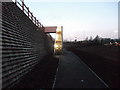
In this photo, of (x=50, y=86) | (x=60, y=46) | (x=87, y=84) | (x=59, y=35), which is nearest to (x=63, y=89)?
(x=50, y=86)

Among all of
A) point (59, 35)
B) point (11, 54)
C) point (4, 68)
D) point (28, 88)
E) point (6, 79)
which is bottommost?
point (28, 88)

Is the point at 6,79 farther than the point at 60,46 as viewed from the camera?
No

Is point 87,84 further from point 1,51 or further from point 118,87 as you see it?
point 1,51

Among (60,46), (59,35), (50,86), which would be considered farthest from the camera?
(59,35)

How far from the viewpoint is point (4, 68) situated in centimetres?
632

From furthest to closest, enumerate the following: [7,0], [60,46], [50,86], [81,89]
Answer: [60,46], [7,0], [50,86], [81,89]

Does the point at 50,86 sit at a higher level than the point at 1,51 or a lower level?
lower

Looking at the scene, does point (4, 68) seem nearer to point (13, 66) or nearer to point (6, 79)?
point (6, 79)

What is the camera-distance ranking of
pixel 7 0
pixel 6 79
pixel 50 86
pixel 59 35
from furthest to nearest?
pixel 59 35 < pixel 7 0 < pixel 50 86 < pixel 6 79

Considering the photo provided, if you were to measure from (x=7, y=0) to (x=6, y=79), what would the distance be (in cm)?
693

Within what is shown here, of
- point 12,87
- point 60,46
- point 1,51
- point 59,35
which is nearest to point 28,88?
point 12,87

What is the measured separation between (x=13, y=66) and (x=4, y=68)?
43.1 inches

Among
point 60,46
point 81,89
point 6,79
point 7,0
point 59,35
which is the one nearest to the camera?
point 6,79

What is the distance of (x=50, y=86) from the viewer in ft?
23.7
